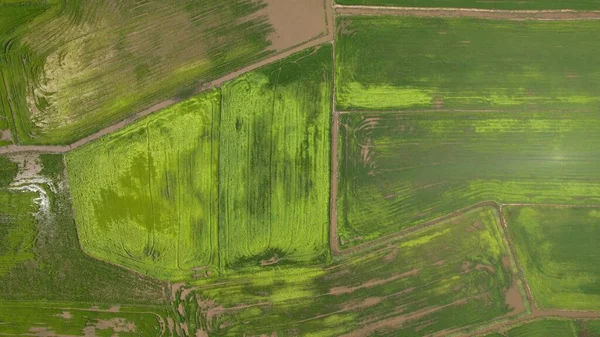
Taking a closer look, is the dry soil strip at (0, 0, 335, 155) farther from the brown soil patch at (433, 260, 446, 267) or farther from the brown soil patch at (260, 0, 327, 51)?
the brown soil patch at (433, 260, 446, 267)

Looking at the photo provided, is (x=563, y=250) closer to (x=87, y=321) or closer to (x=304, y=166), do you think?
(x=304, y=166)

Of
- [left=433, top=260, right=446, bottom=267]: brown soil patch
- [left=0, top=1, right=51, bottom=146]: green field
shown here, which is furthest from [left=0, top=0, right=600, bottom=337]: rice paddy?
[left=433, top=260, right=446, bottom=267]: brown soil patch

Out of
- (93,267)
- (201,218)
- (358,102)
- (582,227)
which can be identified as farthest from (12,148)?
(582,227)

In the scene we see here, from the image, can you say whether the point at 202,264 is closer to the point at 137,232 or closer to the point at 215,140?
the point at 137,232

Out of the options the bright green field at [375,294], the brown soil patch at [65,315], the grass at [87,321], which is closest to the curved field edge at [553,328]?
the bright green field at [375,294]

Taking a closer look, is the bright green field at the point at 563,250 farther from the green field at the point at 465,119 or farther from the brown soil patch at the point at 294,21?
the brown soil patch at the point at 294,21
